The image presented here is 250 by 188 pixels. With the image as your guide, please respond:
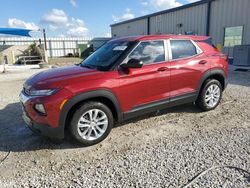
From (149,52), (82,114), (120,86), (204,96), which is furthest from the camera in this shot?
(204,96)

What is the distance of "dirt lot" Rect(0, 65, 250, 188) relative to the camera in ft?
9.30

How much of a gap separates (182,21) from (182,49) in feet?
48.3

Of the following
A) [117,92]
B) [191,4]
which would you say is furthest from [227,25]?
[117,92]

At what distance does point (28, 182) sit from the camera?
2867 mm

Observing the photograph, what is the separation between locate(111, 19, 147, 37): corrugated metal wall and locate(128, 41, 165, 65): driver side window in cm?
1951

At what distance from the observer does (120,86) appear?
383cm

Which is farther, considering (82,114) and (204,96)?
(204,96)

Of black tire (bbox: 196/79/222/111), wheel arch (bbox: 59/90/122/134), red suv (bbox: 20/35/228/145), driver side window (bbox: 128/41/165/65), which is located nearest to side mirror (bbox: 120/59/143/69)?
red suv (bbox: 20/35/228/145)

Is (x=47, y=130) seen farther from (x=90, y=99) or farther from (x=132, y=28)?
(x=132, y=28)

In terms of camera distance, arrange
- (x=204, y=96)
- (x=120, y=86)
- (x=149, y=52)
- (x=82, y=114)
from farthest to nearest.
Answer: (x=204, y=96)
(x=149, y=52)
(x=120, y=86)
(x=82, y=114)

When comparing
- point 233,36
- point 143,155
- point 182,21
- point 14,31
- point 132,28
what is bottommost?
point 143,155

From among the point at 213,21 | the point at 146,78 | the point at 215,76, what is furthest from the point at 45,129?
the point at 213,21

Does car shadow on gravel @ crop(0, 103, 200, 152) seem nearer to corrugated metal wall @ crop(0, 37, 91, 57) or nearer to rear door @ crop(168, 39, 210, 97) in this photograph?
rear door @ crop(168, 39, 210, 97)

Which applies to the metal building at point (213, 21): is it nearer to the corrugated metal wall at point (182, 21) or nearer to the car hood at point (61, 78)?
the corrugated metal wall at point (182, 21)
